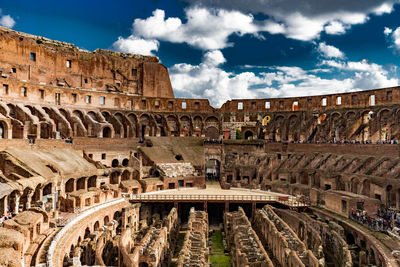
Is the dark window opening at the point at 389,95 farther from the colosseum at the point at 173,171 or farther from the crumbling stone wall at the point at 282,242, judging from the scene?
the crumbling stone wall at the point at 282,242

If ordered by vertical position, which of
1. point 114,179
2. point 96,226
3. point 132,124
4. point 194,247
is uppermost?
point 132,124

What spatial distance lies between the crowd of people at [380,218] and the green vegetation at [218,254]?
1012cm

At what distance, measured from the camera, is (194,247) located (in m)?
20.7

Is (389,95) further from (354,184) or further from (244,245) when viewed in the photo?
(244,245)

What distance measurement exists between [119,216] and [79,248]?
10276 mm

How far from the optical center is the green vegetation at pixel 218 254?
2294 cm

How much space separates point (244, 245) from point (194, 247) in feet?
10.4

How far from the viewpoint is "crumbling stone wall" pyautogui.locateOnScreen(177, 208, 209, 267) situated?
18.0 metres

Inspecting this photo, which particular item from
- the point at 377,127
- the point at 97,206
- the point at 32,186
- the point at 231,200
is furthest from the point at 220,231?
the point at 377,127

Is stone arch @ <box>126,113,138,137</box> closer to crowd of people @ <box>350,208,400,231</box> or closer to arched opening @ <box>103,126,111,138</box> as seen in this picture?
arched opening @ <box>103,126,111,138</box>

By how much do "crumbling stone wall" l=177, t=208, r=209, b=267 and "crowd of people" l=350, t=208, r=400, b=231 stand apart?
11493 millimetres

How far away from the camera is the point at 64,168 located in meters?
29.6

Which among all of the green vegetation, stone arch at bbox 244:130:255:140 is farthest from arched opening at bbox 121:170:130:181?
stone arch at bbox 244:130:255:140

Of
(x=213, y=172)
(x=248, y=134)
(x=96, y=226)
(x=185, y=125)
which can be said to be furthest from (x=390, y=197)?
(x=185, y=125)
